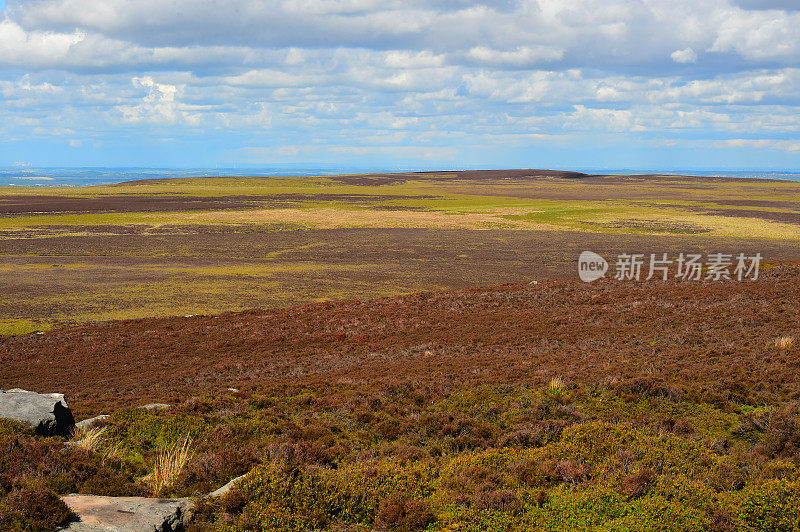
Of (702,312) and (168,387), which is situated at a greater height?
(702,312)

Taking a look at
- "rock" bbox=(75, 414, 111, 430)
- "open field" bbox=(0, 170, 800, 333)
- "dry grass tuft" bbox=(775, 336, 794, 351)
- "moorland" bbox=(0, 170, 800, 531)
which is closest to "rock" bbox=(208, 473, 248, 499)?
"moorland" bbox=(0, 170, 800, 531)

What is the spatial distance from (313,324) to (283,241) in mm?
51796

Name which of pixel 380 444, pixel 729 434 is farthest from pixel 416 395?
pixel 729 434

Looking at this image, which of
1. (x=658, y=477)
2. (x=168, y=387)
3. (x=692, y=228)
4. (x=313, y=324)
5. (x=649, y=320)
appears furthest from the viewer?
(x=692, y=228)

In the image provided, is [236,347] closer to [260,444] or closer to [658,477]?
[260,444]

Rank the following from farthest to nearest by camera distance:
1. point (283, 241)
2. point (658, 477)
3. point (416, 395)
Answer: point (283, 241) < point (416, 395) < point (658, 477)

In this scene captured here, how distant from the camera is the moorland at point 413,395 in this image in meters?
8.14

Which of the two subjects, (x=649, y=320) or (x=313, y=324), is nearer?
(x=649, y=320)

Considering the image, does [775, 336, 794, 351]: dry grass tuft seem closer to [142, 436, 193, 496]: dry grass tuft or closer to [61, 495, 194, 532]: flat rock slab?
[142, 436, 193, 496]: dry grass tuft

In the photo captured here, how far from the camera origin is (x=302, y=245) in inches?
3078

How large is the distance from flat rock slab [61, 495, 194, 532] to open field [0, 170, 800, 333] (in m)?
31.4

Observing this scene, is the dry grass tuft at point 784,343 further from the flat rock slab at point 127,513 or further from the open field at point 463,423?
the flat rock slab at point 127,513

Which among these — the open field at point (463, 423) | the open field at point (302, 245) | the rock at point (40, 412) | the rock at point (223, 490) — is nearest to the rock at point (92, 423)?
the rock at point (40, 412)

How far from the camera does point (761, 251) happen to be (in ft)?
235
